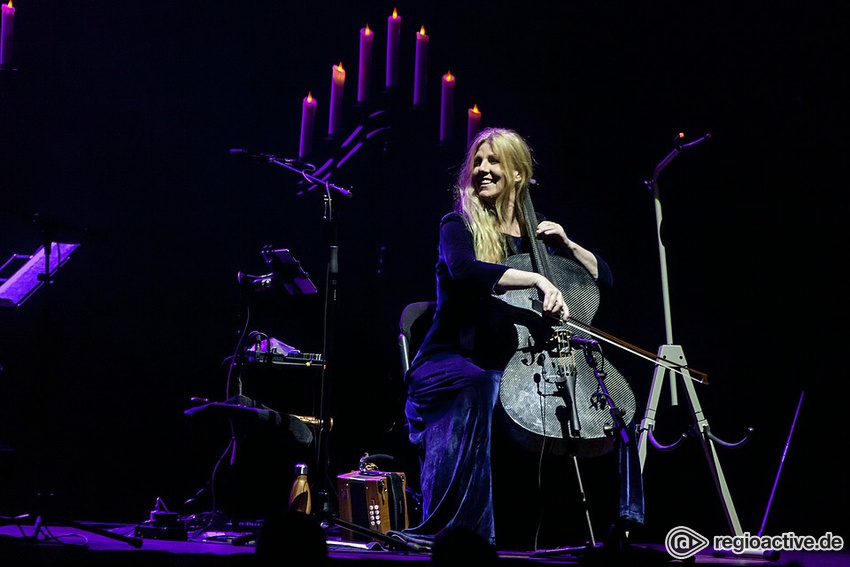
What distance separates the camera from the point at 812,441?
4414 millimetres

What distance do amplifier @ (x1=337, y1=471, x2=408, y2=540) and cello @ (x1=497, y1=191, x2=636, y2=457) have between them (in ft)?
2.88

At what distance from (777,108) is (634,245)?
1.14 metres

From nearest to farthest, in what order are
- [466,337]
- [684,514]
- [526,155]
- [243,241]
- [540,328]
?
[540,328]
[466,337]
[526,155]
[684,514]
[243,241]

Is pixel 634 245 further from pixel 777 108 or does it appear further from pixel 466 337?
pixel 466 337

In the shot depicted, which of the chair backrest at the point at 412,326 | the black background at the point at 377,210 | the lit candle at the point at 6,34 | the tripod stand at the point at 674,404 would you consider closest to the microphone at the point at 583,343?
the tripod stand at the point at 674,404

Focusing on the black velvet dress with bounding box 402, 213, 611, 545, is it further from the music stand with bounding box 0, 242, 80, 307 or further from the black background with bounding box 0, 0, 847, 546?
the music stand with bounding box 0, 242, 80, 307

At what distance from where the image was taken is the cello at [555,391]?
3.11m

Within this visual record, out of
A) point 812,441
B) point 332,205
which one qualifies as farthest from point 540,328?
point 812,441

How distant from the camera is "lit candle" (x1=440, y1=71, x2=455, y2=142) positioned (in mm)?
4724

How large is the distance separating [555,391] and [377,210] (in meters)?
2.35

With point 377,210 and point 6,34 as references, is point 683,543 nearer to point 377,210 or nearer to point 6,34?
point 377,210

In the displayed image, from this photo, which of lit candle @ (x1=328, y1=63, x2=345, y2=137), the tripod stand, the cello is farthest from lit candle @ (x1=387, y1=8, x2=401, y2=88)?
the cello

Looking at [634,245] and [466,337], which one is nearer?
[466,337]

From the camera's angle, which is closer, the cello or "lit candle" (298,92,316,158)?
the cello
